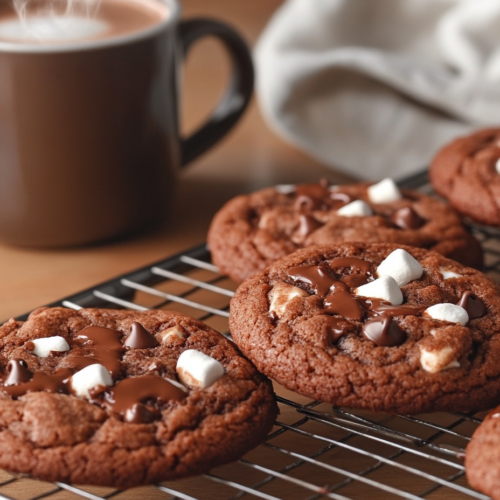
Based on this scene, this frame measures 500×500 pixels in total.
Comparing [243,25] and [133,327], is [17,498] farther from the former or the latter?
[243,25]

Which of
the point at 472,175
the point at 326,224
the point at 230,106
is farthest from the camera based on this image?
the point at 230,106

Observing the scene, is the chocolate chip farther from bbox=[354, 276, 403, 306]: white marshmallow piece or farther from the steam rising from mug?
the steam rising from mug

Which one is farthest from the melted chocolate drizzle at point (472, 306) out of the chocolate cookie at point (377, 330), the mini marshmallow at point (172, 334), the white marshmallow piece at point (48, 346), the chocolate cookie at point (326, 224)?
the white marshmallow piece at point (48, 346)

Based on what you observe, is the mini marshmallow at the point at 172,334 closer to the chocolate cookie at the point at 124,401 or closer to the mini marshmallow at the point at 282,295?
the chocolate cookie at the point at 124,401

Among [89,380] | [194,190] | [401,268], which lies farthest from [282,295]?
[194,190]

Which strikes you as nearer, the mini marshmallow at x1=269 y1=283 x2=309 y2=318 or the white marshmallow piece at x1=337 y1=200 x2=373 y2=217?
the mini marshmallow at x1=269 y1=283 x2=309 y2=318

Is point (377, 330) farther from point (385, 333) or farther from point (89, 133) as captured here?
point (89, 133)

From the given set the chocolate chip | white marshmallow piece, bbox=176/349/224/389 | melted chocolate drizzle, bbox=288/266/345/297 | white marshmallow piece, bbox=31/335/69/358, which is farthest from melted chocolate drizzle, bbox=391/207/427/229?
white marshmallow piece, bbox=31/335/69/358
